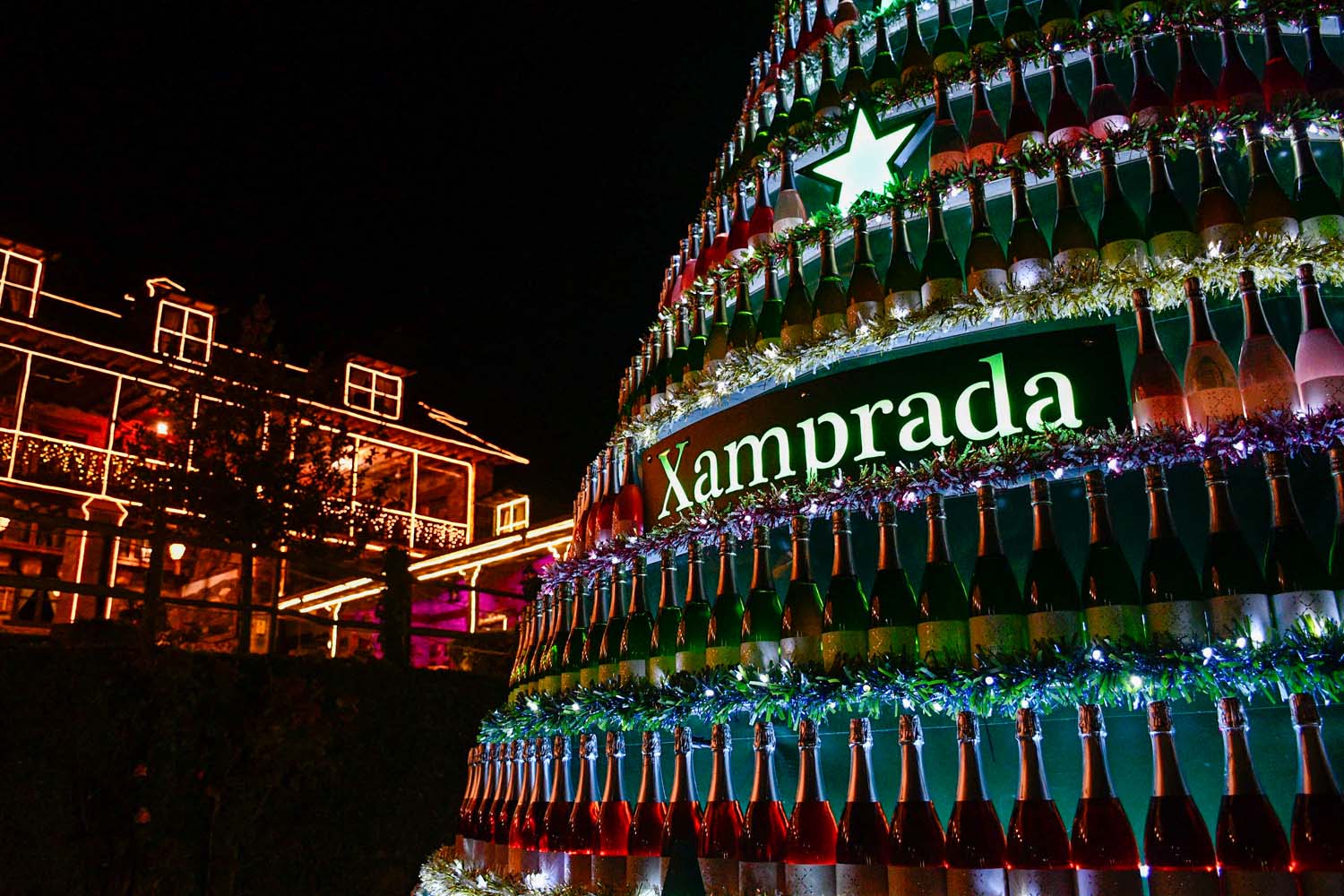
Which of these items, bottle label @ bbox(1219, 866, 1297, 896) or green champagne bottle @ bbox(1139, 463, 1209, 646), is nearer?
bottle label @ bbox(1219, 866, 1297, 896)

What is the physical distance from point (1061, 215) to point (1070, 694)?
52.5 inches

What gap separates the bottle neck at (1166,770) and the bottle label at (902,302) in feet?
3.95

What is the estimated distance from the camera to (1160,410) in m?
2.13

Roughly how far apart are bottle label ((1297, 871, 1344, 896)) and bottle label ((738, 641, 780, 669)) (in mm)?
1070

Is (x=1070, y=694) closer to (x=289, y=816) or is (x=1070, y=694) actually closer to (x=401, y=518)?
(x=289, y=816)

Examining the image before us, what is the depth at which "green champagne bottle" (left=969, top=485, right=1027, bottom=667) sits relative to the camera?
189 centimetres

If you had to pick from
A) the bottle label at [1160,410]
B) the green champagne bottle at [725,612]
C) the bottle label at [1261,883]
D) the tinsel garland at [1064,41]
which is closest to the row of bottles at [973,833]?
the bottle label at [1261,883]

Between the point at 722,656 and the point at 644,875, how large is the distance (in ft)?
1.81

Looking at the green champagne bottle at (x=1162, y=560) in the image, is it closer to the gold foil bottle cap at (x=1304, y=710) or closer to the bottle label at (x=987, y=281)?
the gold foil bottle cap at (x=1304, y=710)

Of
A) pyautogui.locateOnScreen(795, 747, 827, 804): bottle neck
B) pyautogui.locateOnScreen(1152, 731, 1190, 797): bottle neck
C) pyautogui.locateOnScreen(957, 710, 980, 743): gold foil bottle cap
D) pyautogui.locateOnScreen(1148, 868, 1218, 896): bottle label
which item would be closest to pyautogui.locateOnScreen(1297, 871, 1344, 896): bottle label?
pyautogui.locateOnScreen(1148, 868, 1218, 896): bottle label

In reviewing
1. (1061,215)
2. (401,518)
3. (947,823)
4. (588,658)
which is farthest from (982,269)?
(401,518)

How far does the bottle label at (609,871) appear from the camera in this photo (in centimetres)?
225

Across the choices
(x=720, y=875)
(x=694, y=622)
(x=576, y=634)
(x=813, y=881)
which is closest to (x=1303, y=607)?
(x=813, y=881)

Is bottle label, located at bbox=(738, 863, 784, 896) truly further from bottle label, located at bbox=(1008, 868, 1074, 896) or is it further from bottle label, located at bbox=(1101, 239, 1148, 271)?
bottle label, located at bbox=(1101, 239, 1148, 271)
